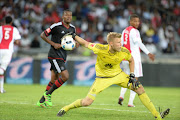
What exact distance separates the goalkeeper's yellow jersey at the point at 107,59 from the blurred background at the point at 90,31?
10.7 meters

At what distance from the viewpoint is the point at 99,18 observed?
71.4ft

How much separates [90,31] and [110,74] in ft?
43.7

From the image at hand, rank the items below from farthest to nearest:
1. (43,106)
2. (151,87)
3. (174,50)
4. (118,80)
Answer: (174,50), (151,87), (43,106), (118,80)

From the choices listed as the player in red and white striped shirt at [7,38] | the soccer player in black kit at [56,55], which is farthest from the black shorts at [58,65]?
the player in red and white striped shirt at [7,38]

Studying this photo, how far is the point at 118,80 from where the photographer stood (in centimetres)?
731

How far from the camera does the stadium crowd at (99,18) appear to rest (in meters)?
20.4

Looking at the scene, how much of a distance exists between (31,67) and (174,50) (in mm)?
8219

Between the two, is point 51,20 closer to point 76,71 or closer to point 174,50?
point 76,71

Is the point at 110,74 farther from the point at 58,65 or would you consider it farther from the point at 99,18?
the point at 99,18

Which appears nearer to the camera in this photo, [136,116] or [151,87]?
[136,116]

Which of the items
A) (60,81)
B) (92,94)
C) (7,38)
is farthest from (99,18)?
(92,94)

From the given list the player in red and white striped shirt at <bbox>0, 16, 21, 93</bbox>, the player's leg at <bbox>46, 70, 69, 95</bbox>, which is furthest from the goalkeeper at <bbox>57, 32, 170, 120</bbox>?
the player in red and white striped shirt at <bbox>0, 16, 21, 93</bbox>

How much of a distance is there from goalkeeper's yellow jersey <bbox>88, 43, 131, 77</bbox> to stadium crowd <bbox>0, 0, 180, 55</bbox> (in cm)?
1142

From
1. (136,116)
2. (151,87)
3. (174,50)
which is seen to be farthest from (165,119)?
(174,50)
